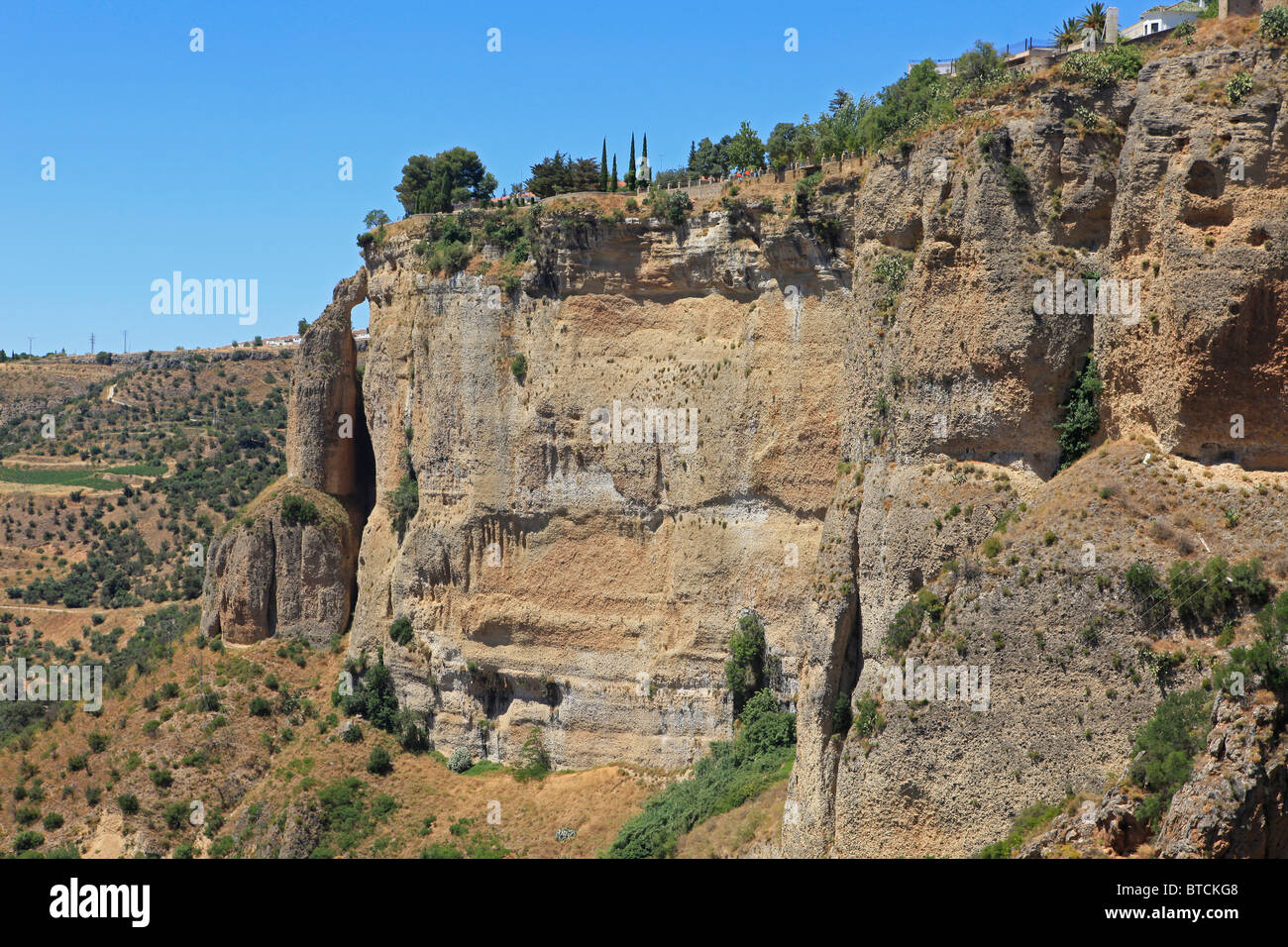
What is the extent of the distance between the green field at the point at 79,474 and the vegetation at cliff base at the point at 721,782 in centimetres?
5397

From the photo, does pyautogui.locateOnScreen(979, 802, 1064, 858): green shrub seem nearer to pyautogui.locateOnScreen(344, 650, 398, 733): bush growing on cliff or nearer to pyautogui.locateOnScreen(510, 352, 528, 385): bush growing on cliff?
pyautogui.locateOnScreen(510, 352, 528, 385): bush growing on cliff

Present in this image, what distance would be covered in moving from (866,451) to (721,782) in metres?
11.2

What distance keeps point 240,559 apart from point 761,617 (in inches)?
915

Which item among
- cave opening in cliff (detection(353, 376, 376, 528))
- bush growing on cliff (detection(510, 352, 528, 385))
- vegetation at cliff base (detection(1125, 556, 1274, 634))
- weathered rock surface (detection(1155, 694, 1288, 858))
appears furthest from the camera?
cave opening in cliff (detection(353, 376, 376, 528))

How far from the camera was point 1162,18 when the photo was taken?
33.5m

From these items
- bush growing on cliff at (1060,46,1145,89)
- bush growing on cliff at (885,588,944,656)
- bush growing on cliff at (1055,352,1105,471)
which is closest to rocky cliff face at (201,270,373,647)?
bush growing on cliff at (885,588,944,656)

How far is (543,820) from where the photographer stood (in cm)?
4278

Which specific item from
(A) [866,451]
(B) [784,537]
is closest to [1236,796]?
(A) [866,451]

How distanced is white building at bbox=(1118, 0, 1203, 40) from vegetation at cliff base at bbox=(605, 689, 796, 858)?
66.2ft

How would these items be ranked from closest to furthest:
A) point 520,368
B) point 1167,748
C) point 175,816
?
A: point 1167,748
point 175,816
point 520,368

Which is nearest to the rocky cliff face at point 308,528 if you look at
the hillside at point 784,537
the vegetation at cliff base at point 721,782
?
the hillside at point 784,537

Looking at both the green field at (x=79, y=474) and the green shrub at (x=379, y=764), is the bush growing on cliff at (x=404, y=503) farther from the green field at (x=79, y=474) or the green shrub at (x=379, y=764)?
the green field at (x=79, y=474)

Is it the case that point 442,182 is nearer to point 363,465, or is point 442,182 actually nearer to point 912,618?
point 363,465

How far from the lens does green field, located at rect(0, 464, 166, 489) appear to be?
277 ft
